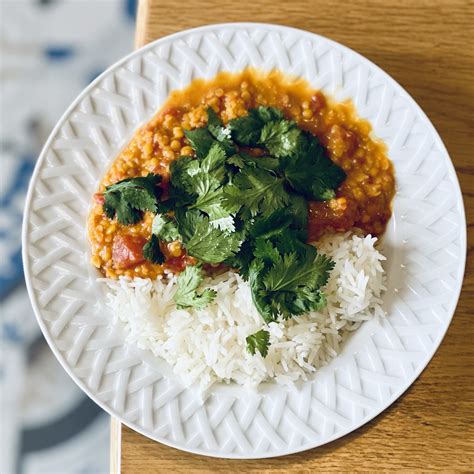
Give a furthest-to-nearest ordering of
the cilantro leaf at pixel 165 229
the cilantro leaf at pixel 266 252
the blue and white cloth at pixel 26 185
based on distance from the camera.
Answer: the blue and white cloth at pixel 26 185 → the cilantro leaf at pixel 165 229 → the cilantro leaf at pixel 266 252

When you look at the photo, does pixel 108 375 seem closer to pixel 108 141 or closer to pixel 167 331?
pixel 167 331

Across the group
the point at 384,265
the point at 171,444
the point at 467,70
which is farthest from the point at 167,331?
the point at 467,70

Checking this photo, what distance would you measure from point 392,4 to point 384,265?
1279 millimetres

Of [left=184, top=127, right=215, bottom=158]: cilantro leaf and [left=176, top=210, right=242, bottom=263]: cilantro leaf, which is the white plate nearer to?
[left=184, top=127, right=215, bottom=158]: cilantro leaf

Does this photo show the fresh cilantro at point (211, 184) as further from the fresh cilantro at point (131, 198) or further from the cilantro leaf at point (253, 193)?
the fresh cilantro at point (131, 198)

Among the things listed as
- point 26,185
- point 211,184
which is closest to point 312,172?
point 211,184

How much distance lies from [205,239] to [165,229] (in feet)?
0.58

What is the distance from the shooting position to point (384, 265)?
2721 mm

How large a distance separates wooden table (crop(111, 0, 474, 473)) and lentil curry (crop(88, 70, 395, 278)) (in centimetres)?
40

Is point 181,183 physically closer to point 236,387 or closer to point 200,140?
point 200,140

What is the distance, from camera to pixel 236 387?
2.65 metres

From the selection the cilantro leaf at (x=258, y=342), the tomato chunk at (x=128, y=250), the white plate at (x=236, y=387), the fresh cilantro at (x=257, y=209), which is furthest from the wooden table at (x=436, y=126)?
the tomato chunk at (x=128, y=250)

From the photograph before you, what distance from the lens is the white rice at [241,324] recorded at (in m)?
2.62

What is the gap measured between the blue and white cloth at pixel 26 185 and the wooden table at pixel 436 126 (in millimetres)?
668
